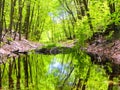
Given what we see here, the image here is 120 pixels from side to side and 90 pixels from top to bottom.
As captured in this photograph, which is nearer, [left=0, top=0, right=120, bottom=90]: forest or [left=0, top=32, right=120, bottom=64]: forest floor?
[left=0, top=0, right=120, bottom=90]: forest

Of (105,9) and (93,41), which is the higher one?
(105,9)

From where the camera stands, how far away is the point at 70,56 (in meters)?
30.2

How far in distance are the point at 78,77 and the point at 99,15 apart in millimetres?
15116

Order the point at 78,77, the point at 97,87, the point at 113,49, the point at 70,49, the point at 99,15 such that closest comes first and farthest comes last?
the point at 97,87
the point at 78,77
the point at 113,49
the point at 99,15
the point at 70,49

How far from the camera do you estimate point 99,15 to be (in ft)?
99.4

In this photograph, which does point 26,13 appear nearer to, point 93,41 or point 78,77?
point 93,41

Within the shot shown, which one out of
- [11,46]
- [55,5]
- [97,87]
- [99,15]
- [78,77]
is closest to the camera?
[97,87]

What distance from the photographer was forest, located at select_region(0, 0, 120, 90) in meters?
14.5

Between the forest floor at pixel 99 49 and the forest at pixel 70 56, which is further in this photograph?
the forest floor at pixel 99 49

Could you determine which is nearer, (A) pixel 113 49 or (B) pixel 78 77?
(B) pixel 78 77

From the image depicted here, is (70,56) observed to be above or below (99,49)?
below

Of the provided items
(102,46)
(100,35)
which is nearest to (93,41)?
(100,35)

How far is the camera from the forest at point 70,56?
47.6 feet

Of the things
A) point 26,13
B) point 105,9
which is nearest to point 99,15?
point 105,9
